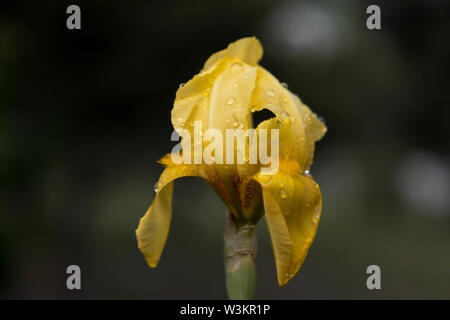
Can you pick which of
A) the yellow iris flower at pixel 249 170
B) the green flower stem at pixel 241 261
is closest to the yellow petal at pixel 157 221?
the yellow iris flower at pixel 249 170

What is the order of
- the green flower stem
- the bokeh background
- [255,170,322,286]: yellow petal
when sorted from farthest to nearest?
the bokeh background, the green flower stem, [255,170,322,286]: yellow petal

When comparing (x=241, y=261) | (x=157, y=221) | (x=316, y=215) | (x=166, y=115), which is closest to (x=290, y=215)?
(x=316, y=215)

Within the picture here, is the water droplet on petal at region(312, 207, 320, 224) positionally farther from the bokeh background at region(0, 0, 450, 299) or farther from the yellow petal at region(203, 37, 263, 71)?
the bokeh background at region(0, 0, 450, 299)

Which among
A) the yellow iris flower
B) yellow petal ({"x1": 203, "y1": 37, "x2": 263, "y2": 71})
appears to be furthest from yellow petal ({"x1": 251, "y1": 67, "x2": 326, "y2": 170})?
yellow petal ({"x1": 203, "y1": 37, "x2": 263, "y2": 71})

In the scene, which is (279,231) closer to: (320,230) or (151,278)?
(151,278)

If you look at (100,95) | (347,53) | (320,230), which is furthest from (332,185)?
(100,95)

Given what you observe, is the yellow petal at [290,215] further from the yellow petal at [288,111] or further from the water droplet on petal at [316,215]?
the yellow petal at [288,111]
